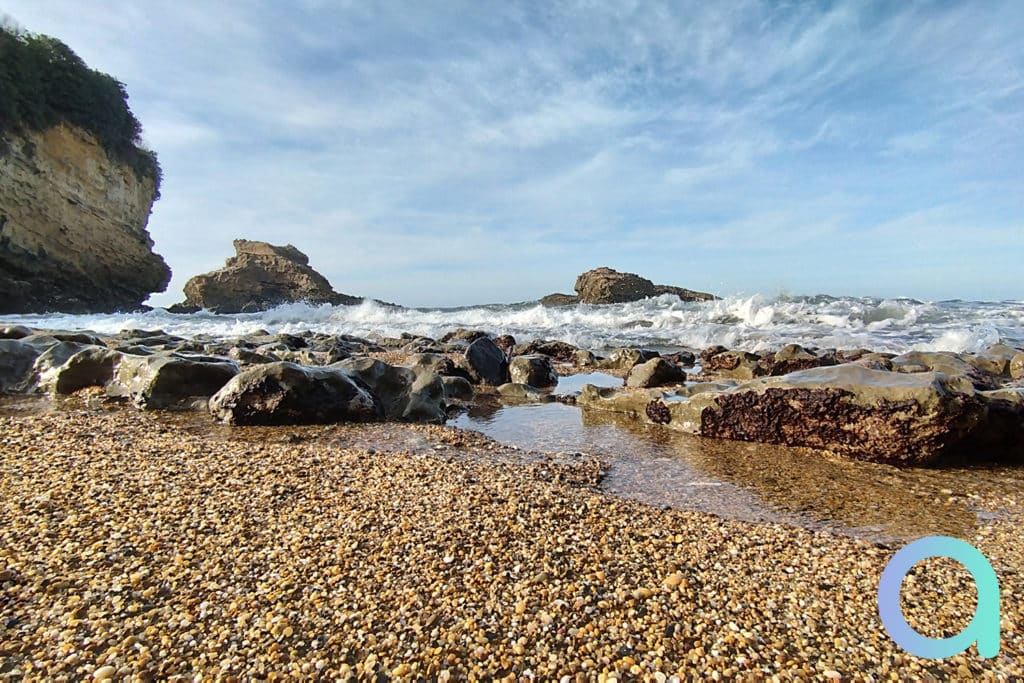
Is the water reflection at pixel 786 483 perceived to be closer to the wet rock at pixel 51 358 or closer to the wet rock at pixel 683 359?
the wet rock at pixel 51 358

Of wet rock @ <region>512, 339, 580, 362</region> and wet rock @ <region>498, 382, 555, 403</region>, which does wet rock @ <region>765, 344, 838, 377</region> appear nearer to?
wet rock @ <region>498, 382, 555, 403</region>

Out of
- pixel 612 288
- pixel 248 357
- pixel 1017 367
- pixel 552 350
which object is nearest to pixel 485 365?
pixel 248 357

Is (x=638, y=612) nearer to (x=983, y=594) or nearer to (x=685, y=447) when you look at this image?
(x=983, y=594)

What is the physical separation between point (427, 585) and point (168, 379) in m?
4.84

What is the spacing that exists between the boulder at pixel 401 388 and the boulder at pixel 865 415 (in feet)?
9.17

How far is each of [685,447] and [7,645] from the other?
443cm

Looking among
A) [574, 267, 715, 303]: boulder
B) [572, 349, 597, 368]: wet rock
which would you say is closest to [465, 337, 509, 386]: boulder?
[572, 349, 597, 368]: wet rock

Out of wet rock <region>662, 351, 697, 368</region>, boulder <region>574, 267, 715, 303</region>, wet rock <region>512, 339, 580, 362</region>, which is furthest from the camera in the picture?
boulder <region>574, 267, 715, 303</region>

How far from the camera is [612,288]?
33.4 m

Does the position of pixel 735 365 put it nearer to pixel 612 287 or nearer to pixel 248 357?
pixel 248 357

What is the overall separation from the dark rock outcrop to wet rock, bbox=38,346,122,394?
28940mm

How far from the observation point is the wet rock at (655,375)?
26.3 feet

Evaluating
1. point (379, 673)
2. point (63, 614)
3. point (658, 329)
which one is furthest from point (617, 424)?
point (658, 329)

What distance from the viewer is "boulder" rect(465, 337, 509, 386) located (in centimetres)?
851
